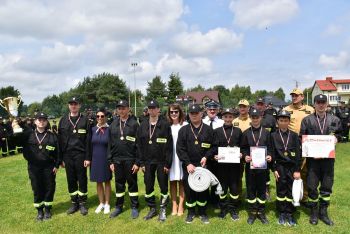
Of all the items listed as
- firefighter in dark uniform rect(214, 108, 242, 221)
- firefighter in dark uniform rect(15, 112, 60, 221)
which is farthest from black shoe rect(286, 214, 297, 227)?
firefighter in dark uniform rect(15, 112, 60, 221)

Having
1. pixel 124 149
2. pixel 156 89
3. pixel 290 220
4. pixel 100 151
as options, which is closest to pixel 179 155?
pixel 124 149

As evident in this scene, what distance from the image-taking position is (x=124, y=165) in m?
6.72

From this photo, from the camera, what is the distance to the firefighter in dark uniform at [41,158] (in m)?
6.77

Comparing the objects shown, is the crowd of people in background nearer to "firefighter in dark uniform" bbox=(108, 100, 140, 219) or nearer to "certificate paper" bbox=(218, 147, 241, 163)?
"firefighter in dark uniform" bbox=(108, 100, 140, 219)

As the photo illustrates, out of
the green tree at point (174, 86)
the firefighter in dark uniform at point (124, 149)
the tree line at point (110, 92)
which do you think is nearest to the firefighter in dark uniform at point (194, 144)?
the firefighter in dark uniform at point (124, 149)

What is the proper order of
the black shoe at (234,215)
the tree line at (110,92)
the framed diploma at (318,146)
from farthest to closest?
the tree line at (110,92) → the black shoe at (234,215) → the framed diploma at (318,146)

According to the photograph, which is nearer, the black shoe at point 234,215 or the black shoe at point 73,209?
the black shoe at point 234,215

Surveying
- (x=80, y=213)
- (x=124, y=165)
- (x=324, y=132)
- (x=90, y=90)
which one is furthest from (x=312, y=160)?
(x=90, y=90)

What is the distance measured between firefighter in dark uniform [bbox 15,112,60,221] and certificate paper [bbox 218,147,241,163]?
349 centimetres

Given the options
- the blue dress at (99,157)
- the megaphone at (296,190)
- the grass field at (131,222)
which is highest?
the blue dress at (99,157)

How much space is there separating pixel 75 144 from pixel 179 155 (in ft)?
7.52

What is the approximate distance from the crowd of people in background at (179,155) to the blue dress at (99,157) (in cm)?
2

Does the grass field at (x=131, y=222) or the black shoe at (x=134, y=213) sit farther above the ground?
the black shoe at (x=134, y=213)

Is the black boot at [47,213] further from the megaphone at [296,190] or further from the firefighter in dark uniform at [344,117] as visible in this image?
the firefighter in dark uniform at [344,117]
